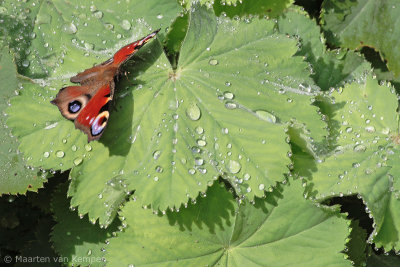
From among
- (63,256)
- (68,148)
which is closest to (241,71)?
(68,148)

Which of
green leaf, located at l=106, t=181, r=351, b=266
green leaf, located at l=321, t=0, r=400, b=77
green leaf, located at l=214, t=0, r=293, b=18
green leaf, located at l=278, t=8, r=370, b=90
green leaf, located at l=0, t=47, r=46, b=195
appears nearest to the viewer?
green leaf, located at l=106, t=181, r=351, b=266

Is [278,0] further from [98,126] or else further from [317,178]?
[98,126]

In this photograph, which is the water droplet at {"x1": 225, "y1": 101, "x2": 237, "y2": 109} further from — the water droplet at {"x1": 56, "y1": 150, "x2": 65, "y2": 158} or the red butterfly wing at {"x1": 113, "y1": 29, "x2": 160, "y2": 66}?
→ the water droplet at {"x1": 56, "y1": 150, "x2": 65, "y2": 158}

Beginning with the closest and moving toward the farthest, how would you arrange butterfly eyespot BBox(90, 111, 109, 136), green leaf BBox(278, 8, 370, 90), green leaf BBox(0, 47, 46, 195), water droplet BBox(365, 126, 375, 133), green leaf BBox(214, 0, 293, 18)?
butterfly eyespot BBox(90, 111, 109, 136) < water droplet BBox(365, 126, 375, 133) < green leaf BBox(0, 47, 46, 195) < green leaf BBox(278, 8, 370, 90) < green leaf BBox(214, 0, 293, 18)

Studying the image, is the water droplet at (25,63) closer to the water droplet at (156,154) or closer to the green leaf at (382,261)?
the water droplet at (156,154)

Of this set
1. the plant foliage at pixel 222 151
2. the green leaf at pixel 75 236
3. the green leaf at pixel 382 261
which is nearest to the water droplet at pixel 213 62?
the plant foliage at pixel 222 151

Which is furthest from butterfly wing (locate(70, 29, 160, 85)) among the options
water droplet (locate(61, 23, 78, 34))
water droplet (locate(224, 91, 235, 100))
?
water droplet (locate(61, 23, 78, 34))
